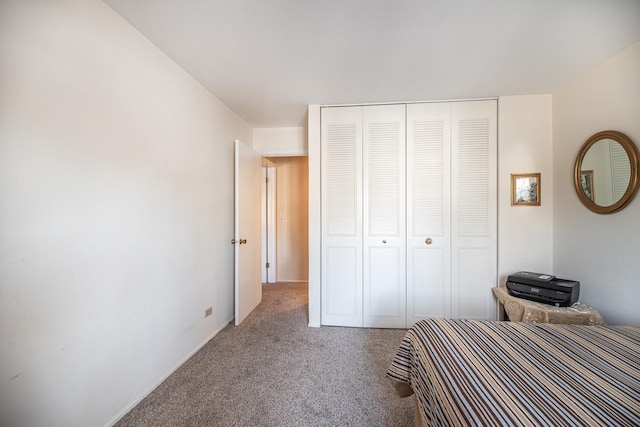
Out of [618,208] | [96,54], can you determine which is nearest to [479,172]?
[618,208]

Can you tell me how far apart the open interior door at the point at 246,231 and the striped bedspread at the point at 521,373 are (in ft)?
6.05

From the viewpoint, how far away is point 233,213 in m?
2.83

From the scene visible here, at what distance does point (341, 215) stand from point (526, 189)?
6.02ft

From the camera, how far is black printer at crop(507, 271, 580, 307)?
180 centimetres

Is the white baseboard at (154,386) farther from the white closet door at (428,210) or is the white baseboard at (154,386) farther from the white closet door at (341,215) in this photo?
the white closet door at (428,210)

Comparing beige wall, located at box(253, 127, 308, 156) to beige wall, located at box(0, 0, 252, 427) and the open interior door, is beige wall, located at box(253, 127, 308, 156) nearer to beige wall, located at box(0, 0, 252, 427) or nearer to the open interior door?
the open interior door

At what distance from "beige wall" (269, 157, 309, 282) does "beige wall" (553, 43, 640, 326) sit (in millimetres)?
3152

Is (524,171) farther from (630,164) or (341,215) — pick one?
(341,215)

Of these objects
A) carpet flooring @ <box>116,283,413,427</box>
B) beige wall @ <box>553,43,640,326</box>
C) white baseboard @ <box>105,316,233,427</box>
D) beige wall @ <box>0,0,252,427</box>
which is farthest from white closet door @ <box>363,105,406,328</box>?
beige wall @ <box>0,0,252,427</box>

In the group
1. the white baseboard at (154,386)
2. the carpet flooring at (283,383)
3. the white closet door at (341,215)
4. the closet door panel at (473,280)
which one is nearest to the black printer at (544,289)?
the closet door panel at (473,280)

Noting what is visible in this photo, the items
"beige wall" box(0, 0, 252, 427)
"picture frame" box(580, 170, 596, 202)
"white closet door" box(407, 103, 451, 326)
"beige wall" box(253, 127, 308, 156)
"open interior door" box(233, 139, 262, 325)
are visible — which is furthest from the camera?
"beige wall" box(253, 127, 308, 156)

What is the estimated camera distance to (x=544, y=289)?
6.26ft

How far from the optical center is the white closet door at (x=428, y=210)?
248 cm

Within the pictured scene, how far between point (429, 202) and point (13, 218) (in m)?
2.81
